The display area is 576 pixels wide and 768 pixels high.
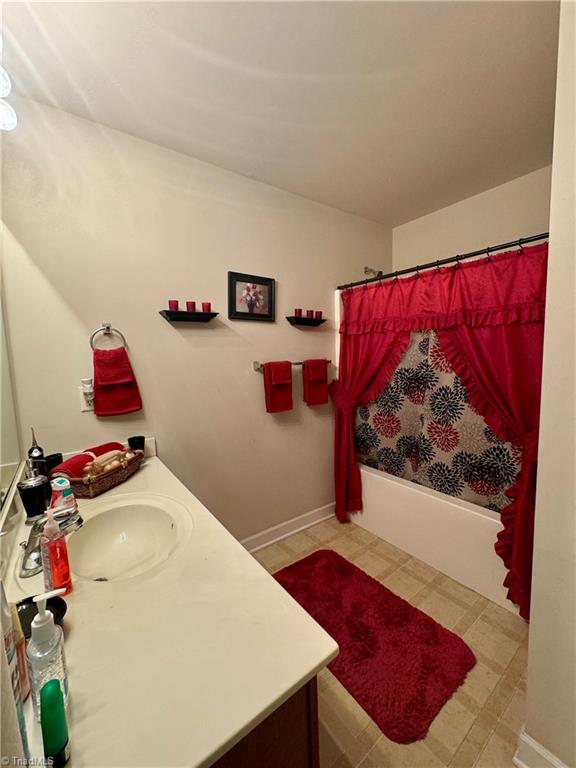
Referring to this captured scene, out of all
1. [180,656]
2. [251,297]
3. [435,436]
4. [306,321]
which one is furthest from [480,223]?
[180,656]

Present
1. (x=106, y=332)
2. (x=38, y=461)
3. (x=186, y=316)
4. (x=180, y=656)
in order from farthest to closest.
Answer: (x=186, y=316), (x=106, y=332), (x=38, y=461), (x=180, y=656)

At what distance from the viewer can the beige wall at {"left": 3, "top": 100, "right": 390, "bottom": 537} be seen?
1.29 meters

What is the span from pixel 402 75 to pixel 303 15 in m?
0.47

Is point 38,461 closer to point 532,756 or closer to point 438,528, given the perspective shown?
point 532,756

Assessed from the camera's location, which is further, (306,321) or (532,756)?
(306,321)

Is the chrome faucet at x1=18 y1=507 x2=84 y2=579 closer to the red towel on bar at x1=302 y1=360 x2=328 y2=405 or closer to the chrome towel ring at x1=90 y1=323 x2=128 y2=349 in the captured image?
the chrome towel ring at x1=90 y1=323 x2=128 y2=349

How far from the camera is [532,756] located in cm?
95

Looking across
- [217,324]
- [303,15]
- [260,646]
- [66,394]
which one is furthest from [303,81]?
[260,646]

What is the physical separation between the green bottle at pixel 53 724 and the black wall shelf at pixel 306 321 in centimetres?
189

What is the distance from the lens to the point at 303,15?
37.9 inches

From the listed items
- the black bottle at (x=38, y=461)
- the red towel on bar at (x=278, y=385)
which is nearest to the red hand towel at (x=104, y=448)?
the black bottle at (x=38, y=461)

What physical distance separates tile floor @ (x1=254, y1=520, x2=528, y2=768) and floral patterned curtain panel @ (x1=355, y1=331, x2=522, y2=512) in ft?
1.78

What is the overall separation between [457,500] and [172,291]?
203cm

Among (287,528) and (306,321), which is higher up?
(306,321)
